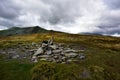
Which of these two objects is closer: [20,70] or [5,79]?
[5,79]

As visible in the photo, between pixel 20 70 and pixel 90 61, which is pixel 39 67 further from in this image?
pixel 90 61

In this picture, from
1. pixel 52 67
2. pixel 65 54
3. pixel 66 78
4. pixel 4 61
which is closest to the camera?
pixel 66 78

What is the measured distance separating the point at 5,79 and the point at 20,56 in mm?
11355

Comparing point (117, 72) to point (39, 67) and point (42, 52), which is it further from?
point (42, 52)

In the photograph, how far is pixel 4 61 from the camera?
38.9 m

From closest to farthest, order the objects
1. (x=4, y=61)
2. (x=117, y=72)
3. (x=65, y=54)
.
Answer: (x=117, y=72), (x=4, y=61), (x=65, y=54)

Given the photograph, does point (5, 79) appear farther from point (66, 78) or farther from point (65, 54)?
point (65, 54)

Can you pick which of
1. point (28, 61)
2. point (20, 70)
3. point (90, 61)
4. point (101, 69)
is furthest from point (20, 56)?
point (101, 69)

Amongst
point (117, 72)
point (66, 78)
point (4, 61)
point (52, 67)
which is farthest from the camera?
point (4, 61)

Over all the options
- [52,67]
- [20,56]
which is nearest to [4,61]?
[20,56]

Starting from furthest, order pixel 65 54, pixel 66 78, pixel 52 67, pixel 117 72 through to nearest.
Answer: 1. pixel 65 54
2. pixel 117 72
3. pixel 52 67
4. pixel 66 78

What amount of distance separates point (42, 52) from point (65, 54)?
5482mm

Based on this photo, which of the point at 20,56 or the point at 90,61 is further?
the point at 20,56

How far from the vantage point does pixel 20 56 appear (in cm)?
4291
